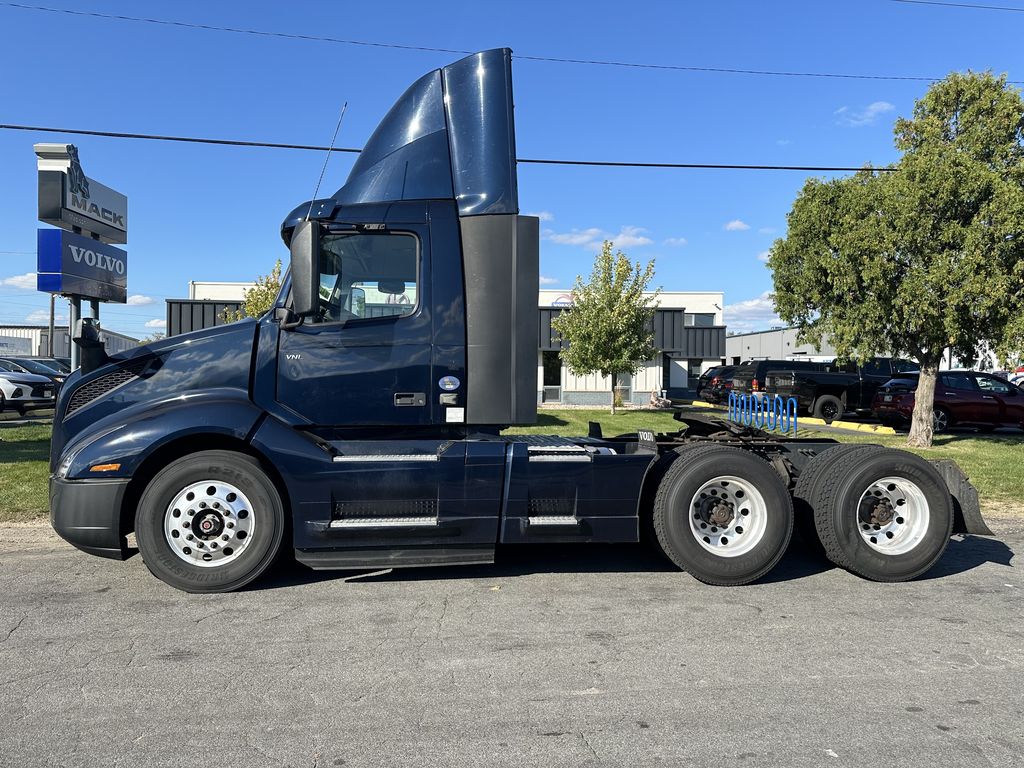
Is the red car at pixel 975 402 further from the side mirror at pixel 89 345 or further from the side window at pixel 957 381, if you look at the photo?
the side mirror at pixel 89 345

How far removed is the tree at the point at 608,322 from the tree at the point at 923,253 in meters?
7.02

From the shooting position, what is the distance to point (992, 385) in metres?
18.3

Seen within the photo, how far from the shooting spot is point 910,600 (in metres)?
4.98

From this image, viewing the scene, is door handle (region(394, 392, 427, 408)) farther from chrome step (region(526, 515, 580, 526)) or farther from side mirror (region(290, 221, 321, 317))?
chrome step (region(526, 515, 580, 526))

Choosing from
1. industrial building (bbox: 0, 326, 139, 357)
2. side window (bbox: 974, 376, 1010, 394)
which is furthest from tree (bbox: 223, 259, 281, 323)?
industrial building (bbox: 0, 326, 139, 357)

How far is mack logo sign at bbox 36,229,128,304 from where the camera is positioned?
443 inches

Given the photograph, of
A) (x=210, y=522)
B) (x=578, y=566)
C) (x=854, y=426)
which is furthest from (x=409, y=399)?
(x=854, y=426)

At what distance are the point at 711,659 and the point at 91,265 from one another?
12.1 m

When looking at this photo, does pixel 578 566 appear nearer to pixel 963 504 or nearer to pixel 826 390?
pixel 963 504

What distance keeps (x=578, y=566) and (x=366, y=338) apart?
2524 millimetres

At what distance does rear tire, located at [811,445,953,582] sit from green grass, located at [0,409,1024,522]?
3.29 metres

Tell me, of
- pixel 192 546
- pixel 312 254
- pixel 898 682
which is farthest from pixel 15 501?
pixel 898 682

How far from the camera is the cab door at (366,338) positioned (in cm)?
513

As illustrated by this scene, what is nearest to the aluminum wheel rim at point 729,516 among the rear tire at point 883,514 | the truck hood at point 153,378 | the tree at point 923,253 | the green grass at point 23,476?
the rear tire at point 883,514
